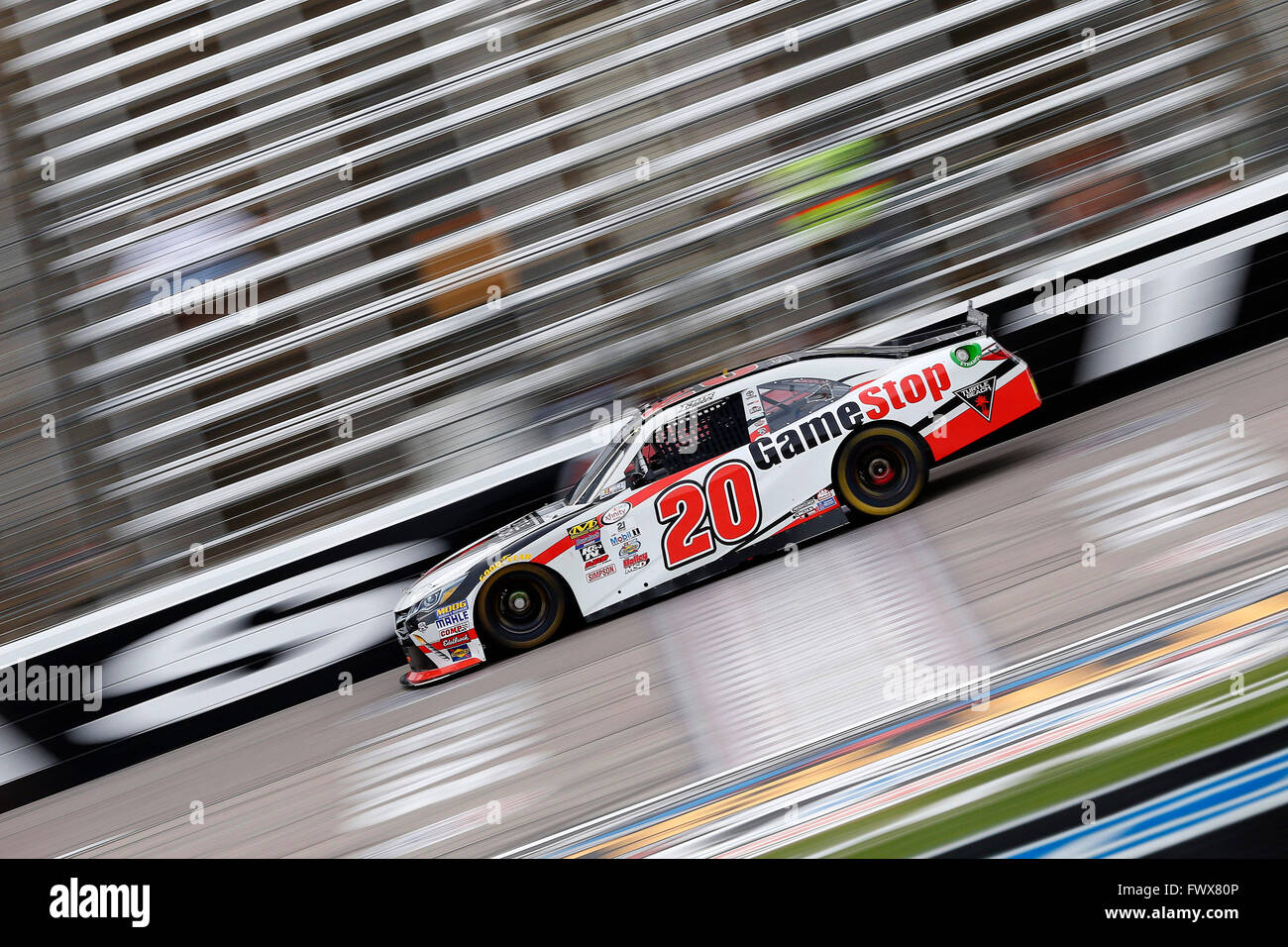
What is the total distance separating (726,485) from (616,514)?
74 cm

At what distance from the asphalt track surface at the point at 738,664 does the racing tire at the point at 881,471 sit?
149 millimetres

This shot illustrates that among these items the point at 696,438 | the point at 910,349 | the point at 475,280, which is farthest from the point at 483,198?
the point at 910,349

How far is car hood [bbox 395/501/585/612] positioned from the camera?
7125mm

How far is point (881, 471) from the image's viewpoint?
7281mm

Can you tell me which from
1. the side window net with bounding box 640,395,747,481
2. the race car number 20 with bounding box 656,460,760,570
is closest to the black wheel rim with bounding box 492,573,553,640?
the race car number 20 with bounding box 656,460,760,570

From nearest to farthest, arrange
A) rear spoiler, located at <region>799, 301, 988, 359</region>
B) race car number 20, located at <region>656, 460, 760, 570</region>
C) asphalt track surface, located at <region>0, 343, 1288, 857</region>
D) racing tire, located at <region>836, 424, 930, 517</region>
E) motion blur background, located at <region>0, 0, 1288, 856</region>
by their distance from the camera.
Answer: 1. asphalt track surface, located at <region>0, 343, 1288, 857</region>
2. race car number 20, located at <region>656, 460, 760, 570</region>
3. racing tire, located at <region>836, 424, 930, 517</region>
4. rear spoiler, located at <region>799, 301, 988, 359</region>
5. motion blur background, located at <region>0, 0, 1288, 856</region>

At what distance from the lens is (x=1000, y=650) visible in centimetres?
473

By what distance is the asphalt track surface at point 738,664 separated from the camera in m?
4.79

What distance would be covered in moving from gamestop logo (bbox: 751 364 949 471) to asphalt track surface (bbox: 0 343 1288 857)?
73 cm

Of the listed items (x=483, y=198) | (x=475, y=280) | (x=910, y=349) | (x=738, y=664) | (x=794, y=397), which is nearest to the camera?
(x=738, y=664)

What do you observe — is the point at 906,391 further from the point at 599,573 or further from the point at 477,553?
the point at 477,553

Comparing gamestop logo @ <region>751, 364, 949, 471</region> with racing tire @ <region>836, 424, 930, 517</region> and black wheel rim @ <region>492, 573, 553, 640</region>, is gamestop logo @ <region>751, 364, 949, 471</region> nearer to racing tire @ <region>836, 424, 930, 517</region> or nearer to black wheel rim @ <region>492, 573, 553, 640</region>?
racing tire @ <region>836, 424, 930, 517</region>
